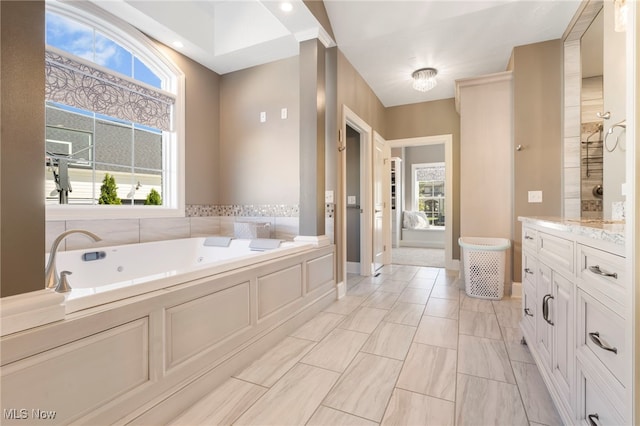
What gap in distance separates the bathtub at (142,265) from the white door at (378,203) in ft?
6.60

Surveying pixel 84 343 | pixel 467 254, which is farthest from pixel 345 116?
pixel 84 343

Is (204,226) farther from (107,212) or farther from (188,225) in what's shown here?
(107,212)

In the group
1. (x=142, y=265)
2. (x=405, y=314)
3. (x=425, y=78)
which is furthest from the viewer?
(x=425, y=78)

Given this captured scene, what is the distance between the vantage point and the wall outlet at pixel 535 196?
301 centimetres

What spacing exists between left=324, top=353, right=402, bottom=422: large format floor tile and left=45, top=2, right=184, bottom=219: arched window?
2.56m

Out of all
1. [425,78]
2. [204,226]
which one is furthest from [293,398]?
[425,78]

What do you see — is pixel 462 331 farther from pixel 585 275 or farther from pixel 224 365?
pixel 224 365

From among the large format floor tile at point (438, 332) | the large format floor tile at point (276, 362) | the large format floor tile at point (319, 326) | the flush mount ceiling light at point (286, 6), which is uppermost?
the flush mount ceiling light at point (286, 6)

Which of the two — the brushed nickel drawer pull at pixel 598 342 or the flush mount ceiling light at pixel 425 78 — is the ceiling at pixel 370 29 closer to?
the flush mount ceiling light at pixel 425 78

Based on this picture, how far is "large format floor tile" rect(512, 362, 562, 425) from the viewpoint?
1.29 m

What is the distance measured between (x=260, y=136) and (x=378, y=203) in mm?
2090

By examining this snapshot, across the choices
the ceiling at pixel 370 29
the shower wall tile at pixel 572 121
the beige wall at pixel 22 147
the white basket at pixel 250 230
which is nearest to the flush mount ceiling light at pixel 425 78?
the ceiling at pixel 370 29

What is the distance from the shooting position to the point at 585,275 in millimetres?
1005

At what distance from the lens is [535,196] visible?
3029 mm
